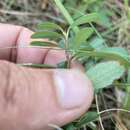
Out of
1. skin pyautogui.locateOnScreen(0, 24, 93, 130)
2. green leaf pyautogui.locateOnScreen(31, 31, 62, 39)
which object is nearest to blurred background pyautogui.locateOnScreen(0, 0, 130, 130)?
green leaf pyautogui.locateOnScreen(31, 31, 62, 39)

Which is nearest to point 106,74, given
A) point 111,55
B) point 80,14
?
point 111,55

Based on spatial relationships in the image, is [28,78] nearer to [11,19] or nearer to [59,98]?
[59,98]

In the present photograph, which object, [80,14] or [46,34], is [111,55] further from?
[80,14]

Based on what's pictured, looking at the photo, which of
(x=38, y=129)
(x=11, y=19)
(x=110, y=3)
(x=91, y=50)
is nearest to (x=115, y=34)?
(x=110, y=3)

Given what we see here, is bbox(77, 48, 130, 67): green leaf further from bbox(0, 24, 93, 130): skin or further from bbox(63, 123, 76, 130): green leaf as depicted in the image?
bbox(63, 123, 76, 130): green leaf

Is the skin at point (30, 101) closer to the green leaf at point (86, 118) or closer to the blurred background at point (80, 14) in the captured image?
the green leaf at point (86, 118)

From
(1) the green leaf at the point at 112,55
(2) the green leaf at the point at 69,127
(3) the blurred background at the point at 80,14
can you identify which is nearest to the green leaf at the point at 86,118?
(2) the green leaf at the point at 69,127
